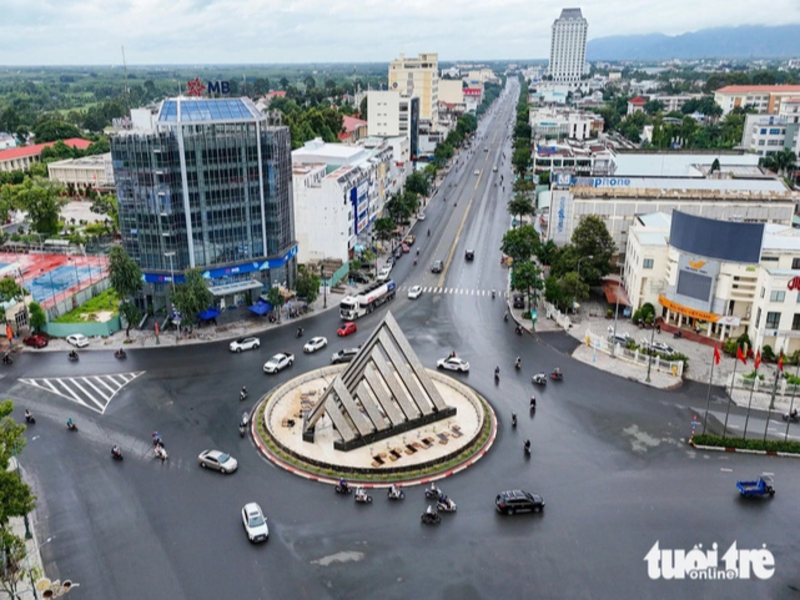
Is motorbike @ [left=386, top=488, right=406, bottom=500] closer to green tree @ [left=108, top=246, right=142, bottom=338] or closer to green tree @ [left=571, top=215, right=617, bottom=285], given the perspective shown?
green tree @ [left=108, top=246, right=142, bottom=338]

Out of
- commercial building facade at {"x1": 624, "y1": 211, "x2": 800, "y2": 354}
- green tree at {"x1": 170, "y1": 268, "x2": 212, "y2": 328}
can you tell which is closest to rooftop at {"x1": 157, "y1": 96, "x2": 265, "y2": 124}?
green tree at {"x1": 170, "y1": 268, "x2": 212, "y2": 328}

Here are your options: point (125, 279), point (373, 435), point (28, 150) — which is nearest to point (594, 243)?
point (373, 435)

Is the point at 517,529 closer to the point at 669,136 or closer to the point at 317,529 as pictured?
the point at 317,529

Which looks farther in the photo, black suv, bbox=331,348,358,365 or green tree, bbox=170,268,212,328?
green tree, bbox=170,268,212,328

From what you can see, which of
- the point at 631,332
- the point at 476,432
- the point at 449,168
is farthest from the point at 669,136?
the point at 476,432

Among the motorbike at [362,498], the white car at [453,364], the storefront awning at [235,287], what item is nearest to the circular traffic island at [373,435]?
the motorbike at [362,498]

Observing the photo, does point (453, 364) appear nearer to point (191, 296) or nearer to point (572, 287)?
point (572, 287)
